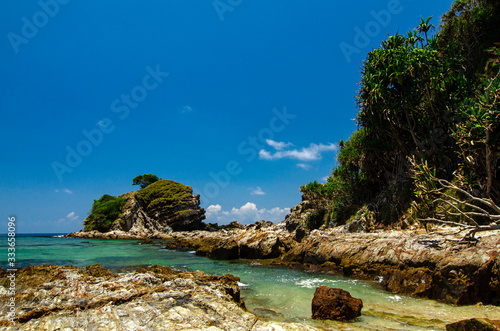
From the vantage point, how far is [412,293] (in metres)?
9.11

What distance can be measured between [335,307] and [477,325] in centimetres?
289

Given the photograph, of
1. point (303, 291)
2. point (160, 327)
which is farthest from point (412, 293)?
point (160, 327)

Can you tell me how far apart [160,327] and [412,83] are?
2158 cm

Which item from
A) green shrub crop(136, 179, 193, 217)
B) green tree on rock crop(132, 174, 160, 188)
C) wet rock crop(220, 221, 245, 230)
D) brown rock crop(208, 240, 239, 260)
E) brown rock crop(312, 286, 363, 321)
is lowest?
wet rock crop(220, 221, 245, 230)

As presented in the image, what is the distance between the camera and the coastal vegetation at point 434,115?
45.6 feet

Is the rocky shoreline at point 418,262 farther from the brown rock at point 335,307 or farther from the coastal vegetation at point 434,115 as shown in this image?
the brown rock at point 335,307

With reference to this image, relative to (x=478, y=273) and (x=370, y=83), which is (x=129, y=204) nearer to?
(x=370, y=83)

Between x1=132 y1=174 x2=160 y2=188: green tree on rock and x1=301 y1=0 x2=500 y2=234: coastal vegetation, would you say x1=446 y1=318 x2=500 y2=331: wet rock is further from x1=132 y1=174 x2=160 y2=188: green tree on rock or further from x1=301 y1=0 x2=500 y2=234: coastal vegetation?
x1=132 y1=174 x2=160 y2=188: green tree on rock

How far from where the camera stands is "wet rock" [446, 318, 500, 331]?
4633 mm

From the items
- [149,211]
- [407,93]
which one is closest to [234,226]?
[149,211]

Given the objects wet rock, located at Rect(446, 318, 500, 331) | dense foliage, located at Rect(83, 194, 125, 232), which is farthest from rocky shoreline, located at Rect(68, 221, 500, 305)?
dense foliage, located at Rect(83, 194, 125, 232)

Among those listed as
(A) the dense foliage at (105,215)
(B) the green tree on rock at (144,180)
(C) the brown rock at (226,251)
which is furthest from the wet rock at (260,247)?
(B) the green tree on rock at (144,180)

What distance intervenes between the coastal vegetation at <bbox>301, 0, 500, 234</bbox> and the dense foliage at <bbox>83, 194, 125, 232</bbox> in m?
58.2

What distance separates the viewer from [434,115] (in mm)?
18688
